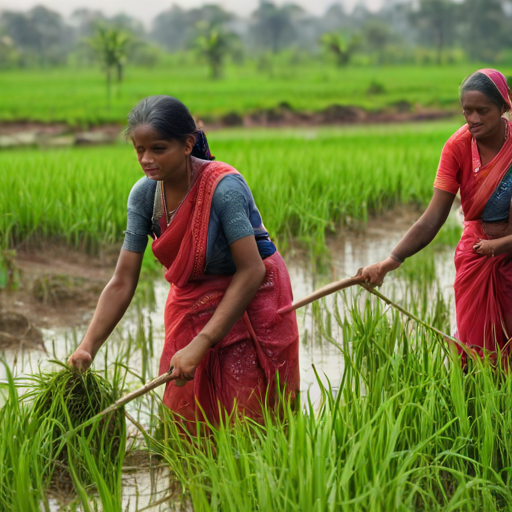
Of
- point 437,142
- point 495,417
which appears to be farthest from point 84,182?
point 437,142

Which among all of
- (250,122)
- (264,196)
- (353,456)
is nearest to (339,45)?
(250,122)

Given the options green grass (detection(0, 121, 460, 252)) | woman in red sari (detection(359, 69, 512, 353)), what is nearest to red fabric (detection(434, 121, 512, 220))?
woman in red sari (detection(359, 69, 512, 353))

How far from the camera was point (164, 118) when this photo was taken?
2.21m

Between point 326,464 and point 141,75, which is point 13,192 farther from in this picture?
point 141,75

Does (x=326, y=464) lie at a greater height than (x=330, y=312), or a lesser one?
greater

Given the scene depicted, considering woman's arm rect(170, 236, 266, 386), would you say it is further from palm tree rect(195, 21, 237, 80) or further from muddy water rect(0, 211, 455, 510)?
palm tree rect(195, 21, 237, 80)

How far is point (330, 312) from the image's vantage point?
14.0 feet

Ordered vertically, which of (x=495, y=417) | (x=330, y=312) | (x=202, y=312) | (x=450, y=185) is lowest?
(x=330, y=312)

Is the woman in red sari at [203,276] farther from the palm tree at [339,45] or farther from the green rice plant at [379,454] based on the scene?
the palm tree at [339,45]

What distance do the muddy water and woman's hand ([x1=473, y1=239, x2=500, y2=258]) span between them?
700 mm

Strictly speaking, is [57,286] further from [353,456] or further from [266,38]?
[266,38]

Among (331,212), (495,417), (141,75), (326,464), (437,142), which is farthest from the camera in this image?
(141,75)

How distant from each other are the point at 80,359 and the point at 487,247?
1386 millimetres

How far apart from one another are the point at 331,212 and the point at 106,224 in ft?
5.56
